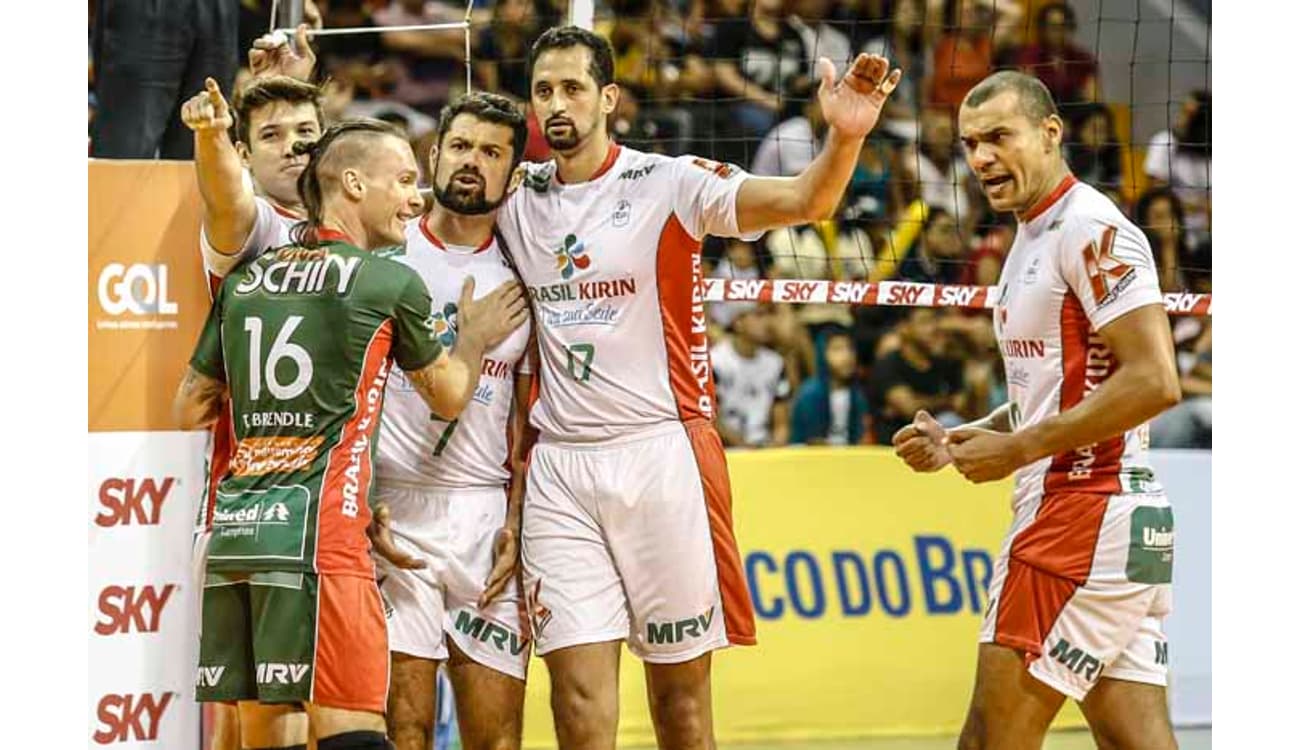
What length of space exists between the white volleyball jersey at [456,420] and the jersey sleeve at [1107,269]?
1.77m

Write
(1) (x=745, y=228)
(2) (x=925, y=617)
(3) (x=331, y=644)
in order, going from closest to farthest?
1. (3) (x=331, y=644)
2. (1) (x=745, y=228)
3. (2) (x=925, y=617)

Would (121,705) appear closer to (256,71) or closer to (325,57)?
(256,71)

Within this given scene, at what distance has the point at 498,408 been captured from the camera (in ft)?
18.7

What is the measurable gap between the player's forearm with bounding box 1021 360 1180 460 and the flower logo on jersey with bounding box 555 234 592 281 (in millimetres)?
1547

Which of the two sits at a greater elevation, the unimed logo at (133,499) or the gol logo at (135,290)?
the gol logo at (135,290)

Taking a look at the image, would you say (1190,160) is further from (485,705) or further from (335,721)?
(335,721)

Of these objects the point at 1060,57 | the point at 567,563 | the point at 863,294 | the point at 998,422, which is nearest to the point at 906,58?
the point at 1060,57

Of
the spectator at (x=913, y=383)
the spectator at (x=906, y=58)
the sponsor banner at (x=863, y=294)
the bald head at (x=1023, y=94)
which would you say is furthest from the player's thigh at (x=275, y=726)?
the spectator at (x=906, y=58)

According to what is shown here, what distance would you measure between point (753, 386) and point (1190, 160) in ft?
12.5

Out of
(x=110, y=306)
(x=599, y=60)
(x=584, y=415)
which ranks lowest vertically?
(x=584, y=415)

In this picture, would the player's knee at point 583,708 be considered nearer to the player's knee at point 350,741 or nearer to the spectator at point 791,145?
the player's knee at point 350,741

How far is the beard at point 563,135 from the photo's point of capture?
18.3 feet

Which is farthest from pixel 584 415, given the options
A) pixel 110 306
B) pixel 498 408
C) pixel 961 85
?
pixel 961 85

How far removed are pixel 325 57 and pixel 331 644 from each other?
7390 millimetres
